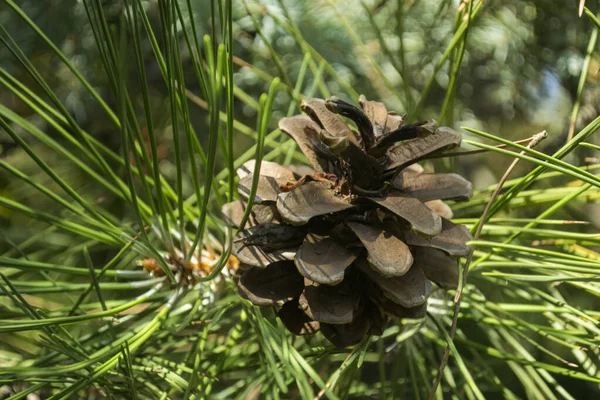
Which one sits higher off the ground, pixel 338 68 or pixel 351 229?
pixel 338 68

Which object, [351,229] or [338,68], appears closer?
[351,229]

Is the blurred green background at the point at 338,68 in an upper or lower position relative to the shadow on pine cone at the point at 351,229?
upper

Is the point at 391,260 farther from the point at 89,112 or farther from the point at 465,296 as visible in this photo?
the point at 89,112

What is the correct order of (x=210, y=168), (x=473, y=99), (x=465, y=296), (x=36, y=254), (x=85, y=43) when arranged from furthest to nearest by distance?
(x=473, y=99)
(x=85, y=43)
(x=36, y=254)
(x=465, y=296)
(x=210, y=168)

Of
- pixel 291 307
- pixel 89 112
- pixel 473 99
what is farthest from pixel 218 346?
pixel 473 99

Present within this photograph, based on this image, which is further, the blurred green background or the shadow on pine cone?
the blurred green background

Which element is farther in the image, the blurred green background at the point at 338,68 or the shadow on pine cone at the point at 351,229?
the blurred green background at the point at 338,68

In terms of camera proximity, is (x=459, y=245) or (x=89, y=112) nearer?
(x=459, y=245)

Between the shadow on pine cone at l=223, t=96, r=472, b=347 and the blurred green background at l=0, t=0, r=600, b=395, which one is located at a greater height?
the blurred green background at l=0, t=0, r=600, b=395
